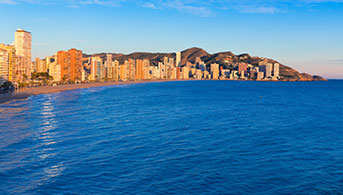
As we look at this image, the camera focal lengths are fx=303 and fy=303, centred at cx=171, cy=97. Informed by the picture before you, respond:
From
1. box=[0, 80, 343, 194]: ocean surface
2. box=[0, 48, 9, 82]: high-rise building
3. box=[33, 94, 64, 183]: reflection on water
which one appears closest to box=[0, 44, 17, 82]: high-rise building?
box=[0, 48, 9, 82]: high-rise building

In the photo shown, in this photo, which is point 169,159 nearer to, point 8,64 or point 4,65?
point 4,65

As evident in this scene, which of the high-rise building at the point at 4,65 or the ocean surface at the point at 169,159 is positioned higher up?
the high-rise building at the point at 4,65

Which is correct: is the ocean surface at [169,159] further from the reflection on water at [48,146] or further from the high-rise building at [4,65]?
the high-rise building at [4,65]

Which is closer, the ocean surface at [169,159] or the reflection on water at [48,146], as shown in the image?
the ocean surface at [169,159]

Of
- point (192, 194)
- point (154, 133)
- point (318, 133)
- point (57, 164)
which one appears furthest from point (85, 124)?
point (318, 133)

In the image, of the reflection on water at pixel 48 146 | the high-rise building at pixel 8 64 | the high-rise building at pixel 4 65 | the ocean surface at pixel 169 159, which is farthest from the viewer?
the high-rise building at pixel 8 64

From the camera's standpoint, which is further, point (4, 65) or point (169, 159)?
point (4, 65)

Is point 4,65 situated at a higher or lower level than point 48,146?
higher

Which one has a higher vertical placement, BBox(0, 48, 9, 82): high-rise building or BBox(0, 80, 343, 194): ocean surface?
BBox(0, 48, 9, 82): high-rise building

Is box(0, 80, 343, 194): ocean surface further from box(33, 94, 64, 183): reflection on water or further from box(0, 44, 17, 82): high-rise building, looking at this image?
box(0, 44, 17, 82): high-rise building

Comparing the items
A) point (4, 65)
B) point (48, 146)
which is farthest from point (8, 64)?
point (48, 146)

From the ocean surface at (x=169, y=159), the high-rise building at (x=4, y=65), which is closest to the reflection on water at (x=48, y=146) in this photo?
the ocean surface at (x=169, y=159)

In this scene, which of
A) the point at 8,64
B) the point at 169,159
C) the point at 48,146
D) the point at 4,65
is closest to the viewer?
the point at 169,159
